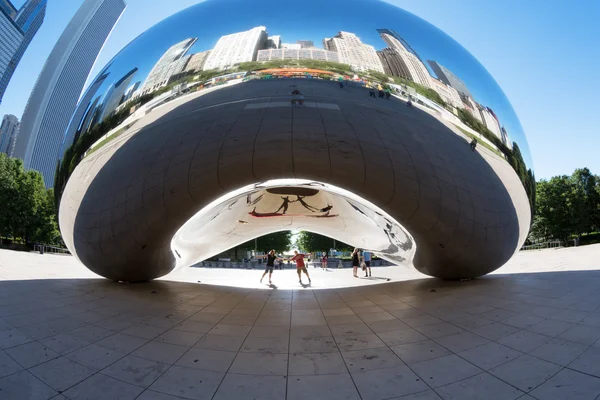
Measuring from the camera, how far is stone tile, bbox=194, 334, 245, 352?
409 cm

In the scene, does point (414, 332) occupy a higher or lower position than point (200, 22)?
lower

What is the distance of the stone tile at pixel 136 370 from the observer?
314 cm

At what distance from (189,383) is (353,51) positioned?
18.4 feet

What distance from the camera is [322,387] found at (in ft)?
9.91

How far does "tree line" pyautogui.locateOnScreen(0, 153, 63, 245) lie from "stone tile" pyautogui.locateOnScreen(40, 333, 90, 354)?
3774cm

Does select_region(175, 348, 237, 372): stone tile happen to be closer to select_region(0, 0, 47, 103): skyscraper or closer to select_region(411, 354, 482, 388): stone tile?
select_region(411, 354, 482, 388): stone tile

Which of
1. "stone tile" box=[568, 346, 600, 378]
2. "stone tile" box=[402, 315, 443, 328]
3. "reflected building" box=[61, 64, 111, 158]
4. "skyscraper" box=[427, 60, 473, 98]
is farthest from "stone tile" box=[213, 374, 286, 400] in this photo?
"reflected building" box=[61, 64, 111, 158]

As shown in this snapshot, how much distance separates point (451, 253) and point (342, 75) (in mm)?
5108

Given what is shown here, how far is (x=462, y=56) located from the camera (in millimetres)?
6180

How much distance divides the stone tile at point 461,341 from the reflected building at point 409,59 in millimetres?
4450

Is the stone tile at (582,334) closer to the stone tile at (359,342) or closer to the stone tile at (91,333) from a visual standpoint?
the stone tile at (359,342)

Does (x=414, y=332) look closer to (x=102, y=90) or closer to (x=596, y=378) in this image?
(x=596, y=378)

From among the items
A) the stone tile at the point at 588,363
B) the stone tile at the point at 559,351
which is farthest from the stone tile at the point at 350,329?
the stone tile at the point at 588,363

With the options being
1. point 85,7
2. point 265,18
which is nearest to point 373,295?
point 265,18
